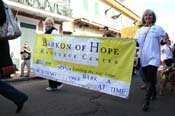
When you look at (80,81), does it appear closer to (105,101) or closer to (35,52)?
(105,101)

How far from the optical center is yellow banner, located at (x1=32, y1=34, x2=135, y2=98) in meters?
7.12

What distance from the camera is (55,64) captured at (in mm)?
8742

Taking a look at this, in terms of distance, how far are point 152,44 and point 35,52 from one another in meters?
3.34

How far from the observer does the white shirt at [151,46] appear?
729cm

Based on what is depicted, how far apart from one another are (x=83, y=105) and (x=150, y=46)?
1.79 metres

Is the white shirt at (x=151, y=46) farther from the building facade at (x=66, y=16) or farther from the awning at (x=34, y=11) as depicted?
the awning at (x=34, y=11)

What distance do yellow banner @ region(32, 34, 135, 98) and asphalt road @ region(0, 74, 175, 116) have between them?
1.23 ft

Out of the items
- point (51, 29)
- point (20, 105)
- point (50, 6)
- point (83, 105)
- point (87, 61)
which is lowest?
point (83, 105)

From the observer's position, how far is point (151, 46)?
7316 mm

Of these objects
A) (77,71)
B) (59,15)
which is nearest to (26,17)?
(59,15)

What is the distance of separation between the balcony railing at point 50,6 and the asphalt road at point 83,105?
14.8 meters

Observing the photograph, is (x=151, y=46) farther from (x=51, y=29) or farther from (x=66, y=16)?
(x=66, y=16)

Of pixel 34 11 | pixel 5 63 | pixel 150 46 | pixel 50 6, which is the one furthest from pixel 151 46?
pixel 50 6

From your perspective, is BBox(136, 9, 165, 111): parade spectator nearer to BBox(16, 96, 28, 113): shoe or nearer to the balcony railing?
BBox(16, 96, 28, 113): shoe
